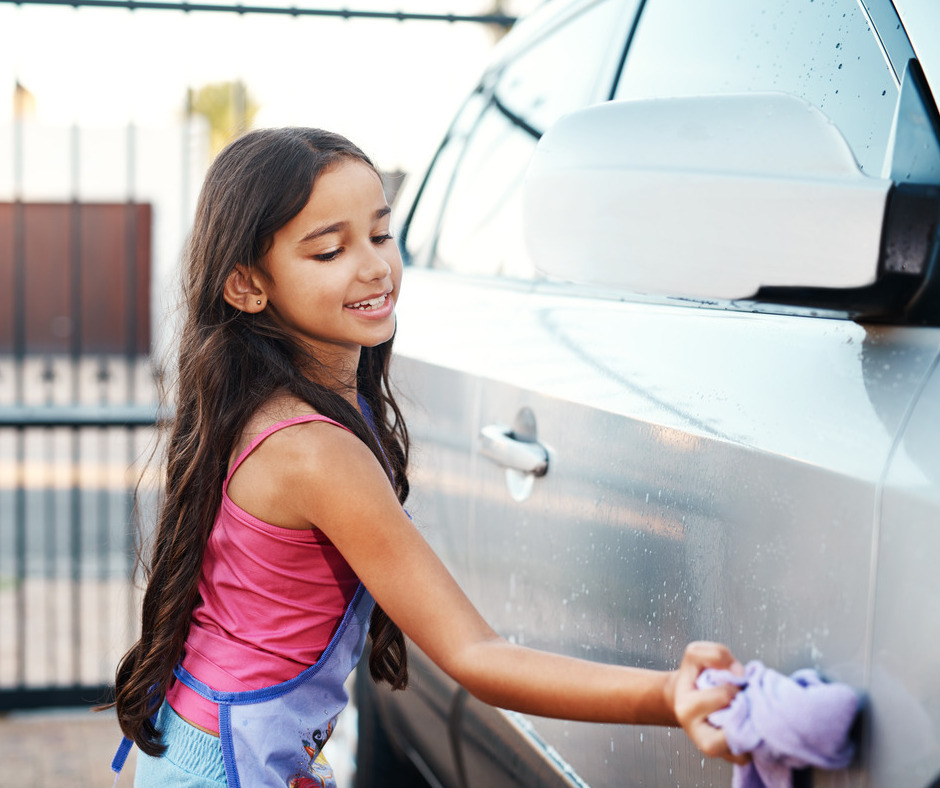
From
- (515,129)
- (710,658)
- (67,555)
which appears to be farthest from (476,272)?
(67,555)

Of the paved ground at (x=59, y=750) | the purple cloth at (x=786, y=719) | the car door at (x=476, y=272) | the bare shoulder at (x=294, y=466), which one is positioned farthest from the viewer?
the paved ground at (x=59, y=750)

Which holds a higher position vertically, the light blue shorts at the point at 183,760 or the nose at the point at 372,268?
the nose at the point at 372,268

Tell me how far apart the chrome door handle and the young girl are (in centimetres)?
21

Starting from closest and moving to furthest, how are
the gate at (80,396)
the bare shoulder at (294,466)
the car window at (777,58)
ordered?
the car window at (777,58) < the bare shoulder at (294,466) < the gate at (80,396)

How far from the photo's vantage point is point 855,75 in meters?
1.13

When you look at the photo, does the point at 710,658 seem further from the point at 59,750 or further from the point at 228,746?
the point at 59,750

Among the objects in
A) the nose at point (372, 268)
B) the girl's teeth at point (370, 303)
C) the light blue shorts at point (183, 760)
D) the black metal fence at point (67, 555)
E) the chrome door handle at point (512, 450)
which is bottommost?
the black metal fence at point (67, 555)

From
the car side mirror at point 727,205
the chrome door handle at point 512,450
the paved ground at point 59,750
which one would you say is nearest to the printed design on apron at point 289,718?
the chrome door handle at point 512,450

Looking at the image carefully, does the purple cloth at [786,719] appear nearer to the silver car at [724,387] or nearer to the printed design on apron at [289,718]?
the silver car at [724,387]

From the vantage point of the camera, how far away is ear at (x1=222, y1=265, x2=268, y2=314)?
1.43 meters

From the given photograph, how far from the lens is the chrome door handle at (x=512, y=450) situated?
1.47 m

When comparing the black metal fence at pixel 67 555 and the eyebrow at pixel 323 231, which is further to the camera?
the black metal fence at pixel 67 555

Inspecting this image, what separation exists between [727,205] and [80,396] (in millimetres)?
5903

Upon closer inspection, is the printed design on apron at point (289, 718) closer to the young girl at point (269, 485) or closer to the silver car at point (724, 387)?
the young girl at point (269, 485)
